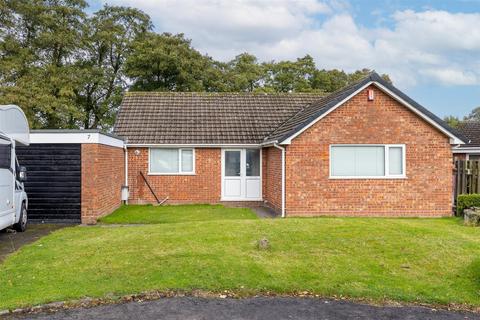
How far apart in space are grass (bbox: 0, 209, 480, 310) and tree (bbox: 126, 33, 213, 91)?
80.8 ft

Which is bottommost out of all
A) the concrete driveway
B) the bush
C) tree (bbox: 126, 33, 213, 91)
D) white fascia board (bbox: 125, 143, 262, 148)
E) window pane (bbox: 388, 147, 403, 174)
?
the concrete driveway

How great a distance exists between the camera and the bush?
14.4 meters

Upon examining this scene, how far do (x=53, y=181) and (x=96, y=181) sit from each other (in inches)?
55.3

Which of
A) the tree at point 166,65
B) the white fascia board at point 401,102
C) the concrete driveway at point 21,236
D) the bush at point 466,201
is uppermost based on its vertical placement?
the tree at point 166,65

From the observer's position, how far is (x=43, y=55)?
32.0 m

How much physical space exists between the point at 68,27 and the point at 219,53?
1384 cm

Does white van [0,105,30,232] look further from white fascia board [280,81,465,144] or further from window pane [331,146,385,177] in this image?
window pane [331,146,385,177]

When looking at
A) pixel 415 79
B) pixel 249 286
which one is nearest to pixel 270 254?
pixel 249 286

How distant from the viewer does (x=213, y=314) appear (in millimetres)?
5922

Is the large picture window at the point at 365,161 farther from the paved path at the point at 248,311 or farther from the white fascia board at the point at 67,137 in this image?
the paved path at the point at 248,311

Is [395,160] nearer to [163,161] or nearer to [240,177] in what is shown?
[240,177]

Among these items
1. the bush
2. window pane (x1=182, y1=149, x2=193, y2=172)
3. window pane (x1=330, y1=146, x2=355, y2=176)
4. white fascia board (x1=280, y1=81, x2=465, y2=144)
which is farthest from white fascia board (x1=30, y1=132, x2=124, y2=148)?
the bush

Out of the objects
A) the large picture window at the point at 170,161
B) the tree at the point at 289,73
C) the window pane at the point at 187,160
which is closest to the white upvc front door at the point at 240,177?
the window pane at the point at 187,160

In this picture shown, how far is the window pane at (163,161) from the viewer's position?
18516 mm
